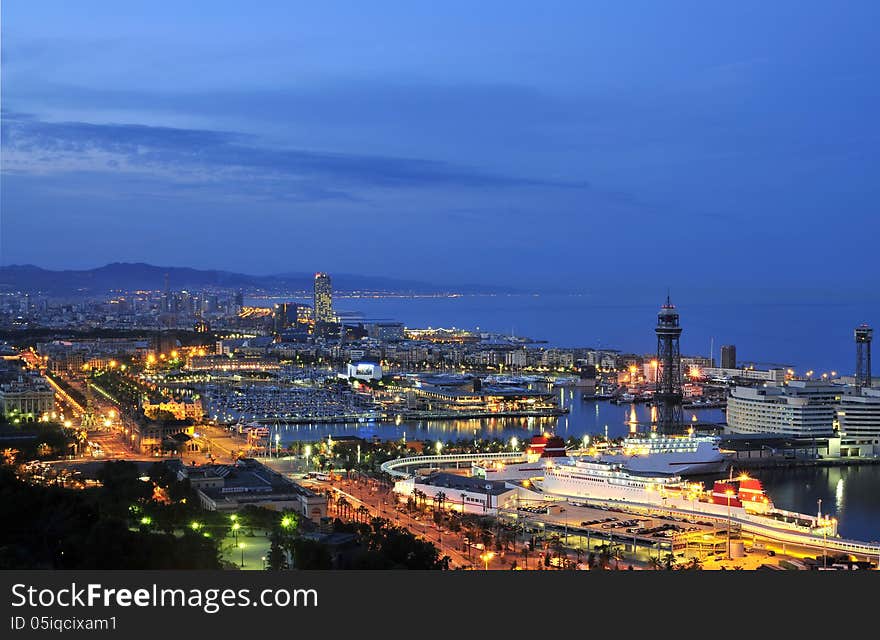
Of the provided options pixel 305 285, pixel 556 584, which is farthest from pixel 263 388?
pixel 305 285

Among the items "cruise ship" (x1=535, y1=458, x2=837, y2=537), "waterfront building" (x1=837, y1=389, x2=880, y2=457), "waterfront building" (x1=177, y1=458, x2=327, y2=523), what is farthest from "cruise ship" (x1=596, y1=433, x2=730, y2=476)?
"waterfront building" (x1=177, y1=458, x2=327, y2=523)

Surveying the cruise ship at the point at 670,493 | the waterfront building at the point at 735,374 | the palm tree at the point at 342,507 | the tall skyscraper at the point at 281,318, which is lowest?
the palm tree at the point at 342,507

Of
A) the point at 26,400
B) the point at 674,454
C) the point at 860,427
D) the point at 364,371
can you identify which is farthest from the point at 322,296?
the point at 674,454

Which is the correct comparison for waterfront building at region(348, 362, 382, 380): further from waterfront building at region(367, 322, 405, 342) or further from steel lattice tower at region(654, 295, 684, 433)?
waterfront building at region(367, 322, 405, 342)

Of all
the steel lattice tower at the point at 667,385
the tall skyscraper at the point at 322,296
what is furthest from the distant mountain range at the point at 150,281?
the steel lattice tower at the point at 667,385

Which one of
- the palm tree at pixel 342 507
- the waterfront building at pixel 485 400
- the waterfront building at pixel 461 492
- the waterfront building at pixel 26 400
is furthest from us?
the waterfront building at pixel 485 400

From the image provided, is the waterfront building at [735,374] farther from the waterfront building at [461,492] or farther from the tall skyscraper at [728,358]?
the waterfront building at [461,492]
